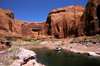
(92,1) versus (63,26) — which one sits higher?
(92,1)

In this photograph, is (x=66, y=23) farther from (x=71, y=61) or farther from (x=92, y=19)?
(x=71, y=61)

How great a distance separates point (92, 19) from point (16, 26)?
42660 millimetres

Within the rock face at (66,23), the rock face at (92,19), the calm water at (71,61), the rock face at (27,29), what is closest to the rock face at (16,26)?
the rock face at (27,29)

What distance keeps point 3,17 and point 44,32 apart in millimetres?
24844

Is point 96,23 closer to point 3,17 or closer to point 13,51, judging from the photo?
point 13,51

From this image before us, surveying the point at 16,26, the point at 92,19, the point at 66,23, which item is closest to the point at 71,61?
the point at 92,19

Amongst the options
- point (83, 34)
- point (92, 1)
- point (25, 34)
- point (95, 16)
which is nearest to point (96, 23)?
point (95, 16)

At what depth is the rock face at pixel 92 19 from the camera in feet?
86.1

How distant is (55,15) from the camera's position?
159 feet

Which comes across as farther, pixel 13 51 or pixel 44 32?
pixel 44 32

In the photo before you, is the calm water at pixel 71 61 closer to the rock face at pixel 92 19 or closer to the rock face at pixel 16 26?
the rock face at pixel 92 19

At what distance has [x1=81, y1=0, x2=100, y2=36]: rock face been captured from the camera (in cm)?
2623

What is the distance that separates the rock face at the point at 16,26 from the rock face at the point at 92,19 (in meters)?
32.2

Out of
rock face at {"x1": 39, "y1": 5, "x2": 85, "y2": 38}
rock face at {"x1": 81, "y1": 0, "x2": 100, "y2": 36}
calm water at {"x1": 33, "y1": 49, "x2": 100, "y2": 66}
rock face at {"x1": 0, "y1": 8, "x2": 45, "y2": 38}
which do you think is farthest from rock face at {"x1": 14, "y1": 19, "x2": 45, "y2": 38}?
calm water at {"x1": 33, "y1": 49, "x2": 100, "y2": 66}
